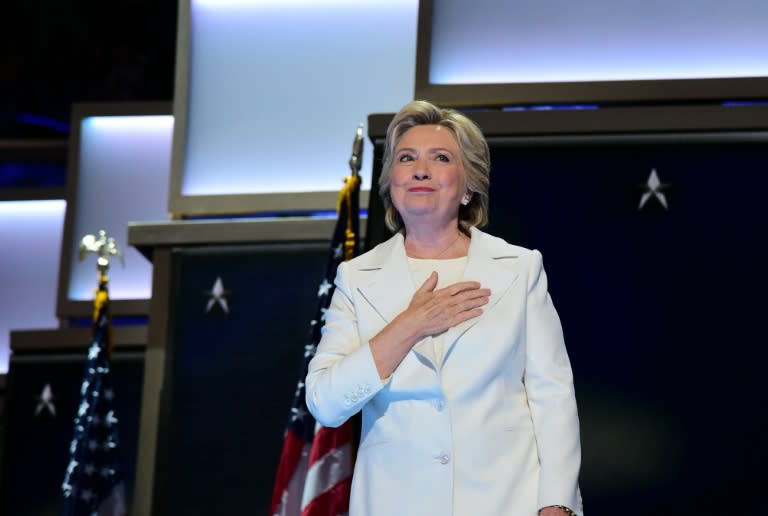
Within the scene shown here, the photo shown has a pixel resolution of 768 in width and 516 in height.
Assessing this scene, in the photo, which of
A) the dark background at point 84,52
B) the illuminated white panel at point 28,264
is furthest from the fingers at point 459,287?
the dark background at point 84,52

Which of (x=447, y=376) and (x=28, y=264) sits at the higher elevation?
(x=447, y=376)

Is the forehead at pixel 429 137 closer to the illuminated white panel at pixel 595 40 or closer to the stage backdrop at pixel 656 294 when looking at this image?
the stage backdrop at pixel 656 294

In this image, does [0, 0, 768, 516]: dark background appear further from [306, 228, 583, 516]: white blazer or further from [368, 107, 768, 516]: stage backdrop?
[306, 228, 583, 516]: white blazer

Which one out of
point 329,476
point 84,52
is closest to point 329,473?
point 329,476

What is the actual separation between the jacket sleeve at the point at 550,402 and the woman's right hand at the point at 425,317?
0.44 feet

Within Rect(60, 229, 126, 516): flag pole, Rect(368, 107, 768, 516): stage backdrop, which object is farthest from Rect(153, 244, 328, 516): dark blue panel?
Rect(368, 107, 768, 516): stage backdrop

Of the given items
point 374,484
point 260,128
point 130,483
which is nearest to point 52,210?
point 130,483

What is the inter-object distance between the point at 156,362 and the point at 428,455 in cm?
376

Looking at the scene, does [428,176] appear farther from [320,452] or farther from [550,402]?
[320,452]

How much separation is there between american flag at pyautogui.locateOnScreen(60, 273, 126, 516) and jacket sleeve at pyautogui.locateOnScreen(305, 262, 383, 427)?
341cm

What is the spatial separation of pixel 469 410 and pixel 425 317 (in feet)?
0.71

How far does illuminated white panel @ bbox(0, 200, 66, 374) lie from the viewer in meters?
9.38

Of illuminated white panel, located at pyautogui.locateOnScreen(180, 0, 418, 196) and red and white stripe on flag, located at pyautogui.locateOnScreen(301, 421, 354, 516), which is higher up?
illuminated white panel, located at pyautogui.locateOnScreen(180, 0, 418, 196)

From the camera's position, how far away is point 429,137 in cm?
290
